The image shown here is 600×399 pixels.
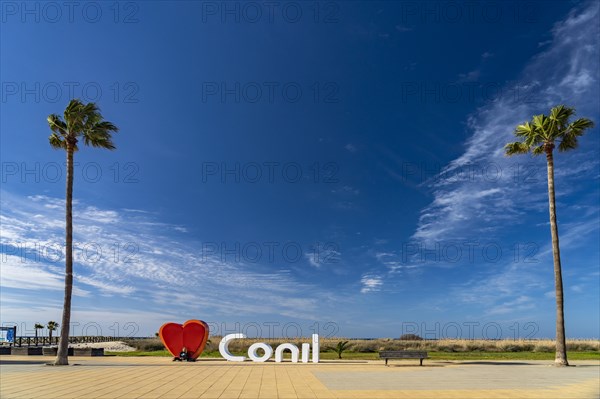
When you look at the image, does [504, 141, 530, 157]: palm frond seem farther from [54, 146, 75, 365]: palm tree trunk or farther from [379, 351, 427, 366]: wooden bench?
[54, 146, 75, 365]: palm tree trunk

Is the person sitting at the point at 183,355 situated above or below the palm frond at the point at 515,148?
below

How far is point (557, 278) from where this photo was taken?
91.4 ft

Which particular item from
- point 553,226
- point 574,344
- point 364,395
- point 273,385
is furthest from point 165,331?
point 574,344

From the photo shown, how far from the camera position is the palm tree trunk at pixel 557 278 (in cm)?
2627

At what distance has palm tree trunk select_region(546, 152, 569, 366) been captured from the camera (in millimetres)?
26266

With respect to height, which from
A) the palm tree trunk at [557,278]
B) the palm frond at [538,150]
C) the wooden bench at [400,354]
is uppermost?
the palm frond at [538,150]

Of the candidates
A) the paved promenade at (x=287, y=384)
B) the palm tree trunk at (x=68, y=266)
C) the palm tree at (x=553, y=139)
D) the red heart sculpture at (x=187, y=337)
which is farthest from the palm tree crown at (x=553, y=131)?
the palm tree trunk at (x=68, y=266)

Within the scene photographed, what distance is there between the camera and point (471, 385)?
16.0m

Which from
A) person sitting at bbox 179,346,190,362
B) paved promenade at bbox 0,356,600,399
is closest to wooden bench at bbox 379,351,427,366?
paved promenade at bbox 0,356,600,399

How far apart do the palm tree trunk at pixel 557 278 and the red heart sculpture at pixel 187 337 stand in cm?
2065

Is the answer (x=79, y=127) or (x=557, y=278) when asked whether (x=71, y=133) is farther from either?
(x=557, y=278)

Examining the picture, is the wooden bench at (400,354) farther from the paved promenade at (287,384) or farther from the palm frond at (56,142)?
the palm frond at (56,142)

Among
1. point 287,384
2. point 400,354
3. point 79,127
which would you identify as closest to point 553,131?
point 400,354

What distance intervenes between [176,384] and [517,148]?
25947 millimetres
